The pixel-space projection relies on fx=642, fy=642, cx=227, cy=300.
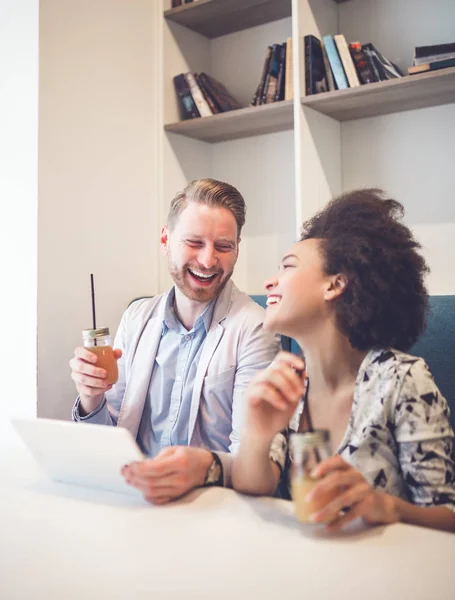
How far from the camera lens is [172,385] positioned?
1.94m

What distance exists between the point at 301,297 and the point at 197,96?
1790 mm

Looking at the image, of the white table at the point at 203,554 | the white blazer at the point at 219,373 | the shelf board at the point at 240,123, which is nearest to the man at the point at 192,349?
the white blazer at the point at 219,373

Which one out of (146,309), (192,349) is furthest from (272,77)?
(192,349)

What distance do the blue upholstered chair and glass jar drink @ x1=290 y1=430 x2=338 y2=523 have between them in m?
0.98

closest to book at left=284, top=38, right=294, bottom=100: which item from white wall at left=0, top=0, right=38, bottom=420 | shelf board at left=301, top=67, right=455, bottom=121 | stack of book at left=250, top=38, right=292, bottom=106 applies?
stack of book at left=250, top=38, right=292, bottom=106

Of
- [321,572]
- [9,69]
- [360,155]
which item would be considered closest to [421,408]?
[321,572]

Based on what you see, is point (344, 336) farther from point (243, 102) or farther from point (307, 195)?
point (243, 102)

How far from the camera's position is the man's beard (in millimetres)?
1945

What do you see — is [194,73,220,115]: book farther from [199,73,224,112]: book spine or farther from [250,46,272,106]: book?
[250,46,272,106]: book

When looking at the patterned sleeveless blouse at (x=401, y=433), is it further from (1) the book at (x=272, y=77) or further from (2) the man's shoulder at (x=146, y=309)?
(1) the book at (x=272, y=77)

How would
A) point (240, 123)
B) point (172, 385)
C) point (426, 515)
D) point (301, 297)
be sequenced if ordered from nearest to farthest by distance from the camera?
point (426, 515) → point (301, 297) → point (172, 385) → point (240, 123)

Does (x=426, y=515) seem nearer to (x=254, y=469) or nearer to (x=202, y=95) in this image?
(x=254, y=469)

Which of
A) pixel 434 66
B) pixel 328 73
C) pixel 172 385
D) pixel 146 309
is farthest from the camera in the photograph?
pixel 328 73

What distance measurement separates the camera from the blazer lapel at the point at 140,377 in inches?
75.5
